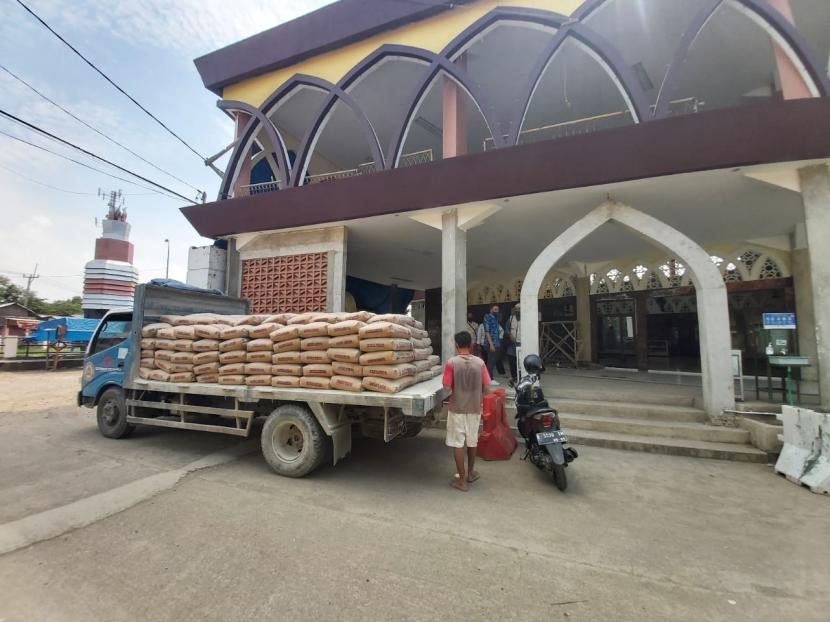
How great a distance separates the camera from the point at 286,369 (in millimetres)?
4145

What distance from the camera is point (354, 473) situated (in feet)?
13.3

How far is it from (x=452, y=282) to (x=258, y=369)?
12.5ft

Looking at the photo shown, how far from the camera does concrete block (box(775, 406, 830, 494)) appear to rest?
3.76m

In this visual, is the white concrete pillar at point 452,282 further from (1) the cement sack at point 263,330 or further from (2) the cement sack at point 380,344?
(1) the cement sack at point 263,330

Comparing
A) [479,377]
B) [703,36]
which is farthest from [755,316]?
[479,377]

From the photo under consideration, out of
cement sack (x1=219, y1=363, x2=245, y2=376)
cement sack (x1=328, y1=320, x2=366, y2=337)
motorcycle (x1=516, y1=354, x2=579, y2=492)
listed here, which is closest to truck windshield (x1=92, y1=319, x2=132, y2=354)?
cement sack (x1=219, y1=363, x2=245, y2=376)

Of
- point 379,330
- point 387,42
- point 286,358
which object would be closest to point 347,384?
point 379,330

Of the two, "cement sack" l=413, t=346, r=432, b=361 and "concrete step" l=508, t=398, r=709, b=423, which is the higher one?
"cement sack" l=413, t=346, r=432, b=361

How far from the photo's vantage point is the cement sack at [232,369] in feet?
14.3

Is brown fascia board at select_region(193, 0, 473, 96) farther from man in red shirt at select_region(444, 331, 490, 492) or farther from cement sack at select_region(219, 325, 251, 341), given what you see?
man in red shirt at select_region(444, 331, 490, 492)

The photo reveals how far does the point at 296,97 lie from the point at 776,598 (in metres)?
11.7

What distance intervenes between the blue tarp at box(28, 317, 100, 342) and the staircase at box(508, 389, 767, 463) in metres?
20.2

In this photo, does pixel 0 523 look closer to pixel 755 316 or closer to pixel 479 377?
pixel 479 377

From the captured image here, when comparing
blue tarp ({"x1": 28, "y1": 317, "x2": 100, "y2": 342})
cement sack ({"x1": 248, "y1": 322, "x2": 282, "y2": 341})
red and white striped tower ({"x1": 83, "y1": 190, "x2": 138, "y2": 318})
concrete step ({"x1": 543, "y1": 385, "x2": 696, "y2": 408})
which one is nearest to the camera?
cement sack ({"x1": 248, "y1": 322, "x2": 282, "y2": 341})
